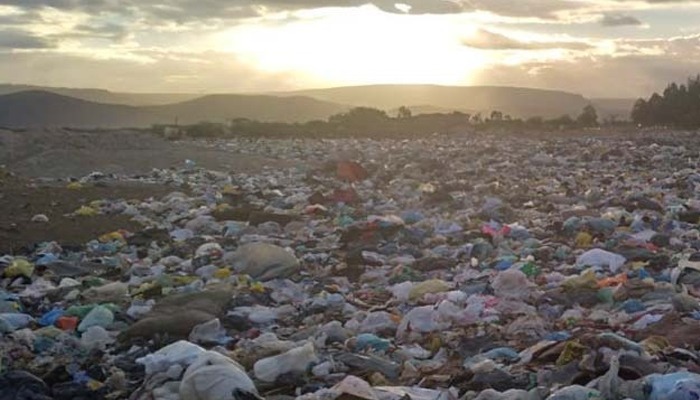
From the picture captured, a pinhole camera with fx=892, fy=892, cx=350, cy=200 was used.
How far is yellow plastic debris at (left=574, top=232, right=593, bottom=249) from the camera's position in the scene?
695cm

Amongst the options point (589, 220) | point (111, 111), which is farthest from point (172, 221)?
point (111, 111)

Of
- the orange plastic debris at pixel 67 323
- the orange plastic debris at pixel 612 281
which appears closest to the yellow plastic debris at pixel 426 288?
the orange plastic debris at pixel 612 281

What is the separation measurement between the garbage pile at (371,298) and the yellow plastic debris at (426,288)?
0.5 inches

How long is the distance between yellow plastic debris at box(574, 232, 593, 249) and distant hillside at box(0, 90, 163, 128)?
47079 millimetres

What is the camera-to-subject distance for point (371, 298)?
5633 mm

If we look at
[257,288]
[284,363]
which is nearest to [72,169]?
[257,288]

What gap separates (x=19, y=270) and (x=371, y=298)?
2.59 metres

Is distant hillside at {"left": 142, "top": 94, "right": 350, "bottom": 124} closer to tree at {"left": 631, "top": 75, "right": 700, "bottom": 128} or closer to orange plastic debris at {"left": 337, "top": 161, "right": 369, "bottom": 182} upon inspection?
tree at {"left": 631, "top": 75, "right": 700, "bottom": 128}

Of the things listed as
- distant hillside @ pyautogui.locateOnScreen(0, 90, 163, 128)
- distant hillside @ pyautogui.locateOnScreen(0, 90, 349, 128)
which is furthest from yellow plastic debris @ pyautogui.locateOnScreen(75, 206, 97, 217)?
distant hillside @ pyautogui.locateOnScreen(0, 90, 163, 128)

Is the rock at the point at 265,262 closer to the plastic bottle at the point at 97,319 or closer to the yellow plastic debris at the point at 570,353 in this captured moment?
the plastic bottle at the point at 97,319

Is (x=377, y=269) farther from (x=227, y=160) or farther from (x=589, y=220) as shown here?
(x=227, y=160)

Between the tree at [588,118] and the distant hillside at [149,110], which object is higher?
the tree at [588,118]

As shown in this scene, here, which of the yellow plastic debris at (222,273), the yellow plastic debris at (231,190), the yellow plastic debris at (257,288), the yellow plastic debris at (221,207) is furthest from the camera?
the yellow plastic debris at (231,190)

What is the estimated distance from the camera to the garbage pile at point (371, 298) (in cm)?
372
